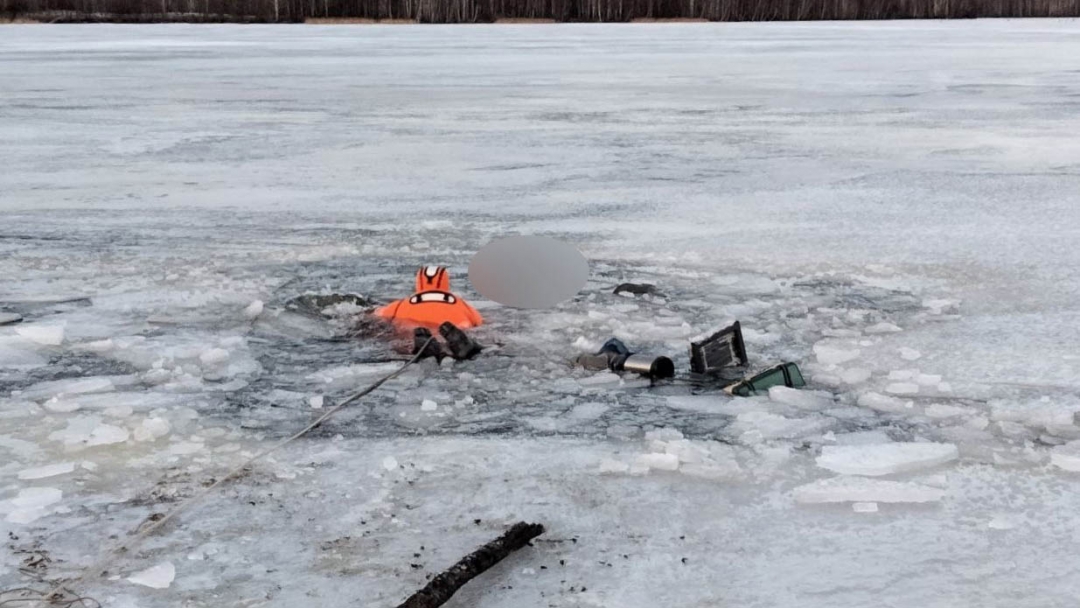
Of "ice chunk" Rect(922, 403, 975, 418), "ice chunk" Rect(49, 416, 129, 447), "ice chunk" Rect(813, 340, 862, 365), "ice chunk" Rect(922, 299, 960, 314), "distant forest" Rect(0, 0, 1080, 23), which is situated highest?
"distant forest" Rect(0, 0, 1080, 23)

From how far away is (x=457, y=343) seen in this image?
2686mm

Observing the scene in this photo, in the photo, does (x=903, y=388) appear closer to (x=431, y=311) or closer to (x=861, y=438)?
(x=861, y=438)

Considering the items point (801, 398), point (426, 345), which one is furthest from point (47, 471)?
point (801, 398)

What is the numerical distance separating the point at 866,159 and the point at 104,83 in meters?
7.18

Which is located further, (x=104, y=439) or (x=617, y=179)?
(x=617, y=179)

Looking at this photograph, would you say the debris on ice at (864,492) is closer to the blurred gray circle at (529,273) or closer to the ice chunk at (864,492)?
the ice chunk at (864,492)

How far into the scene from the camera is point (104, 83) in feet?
33.6

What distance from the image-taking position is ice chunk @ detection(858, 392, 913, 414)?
2330 mm

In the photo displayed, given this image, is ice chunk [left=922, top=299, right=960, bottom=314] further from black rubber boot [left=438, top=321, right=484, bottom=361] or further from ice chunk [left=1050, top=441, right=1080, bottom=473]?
black rubber boot [left=438, top=321, right=484, bottom=361]

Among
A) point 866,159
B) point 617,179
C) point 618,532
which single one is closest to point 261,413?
point 618,532

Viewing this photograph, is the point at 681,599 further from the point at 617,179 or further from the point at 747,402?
the point at 617,179

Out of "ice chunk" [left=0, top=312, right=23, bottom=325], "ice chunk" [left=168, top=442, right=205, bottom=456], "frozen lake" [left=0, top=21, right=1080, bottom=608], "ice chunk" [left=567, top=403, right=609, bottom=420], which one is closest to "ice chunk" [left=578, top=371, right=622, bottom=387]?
"frozen lake" [left=0, top=21, right=1080, bottom=608]

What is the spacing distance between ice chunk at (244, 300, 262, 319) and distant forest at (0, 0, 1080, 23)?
75.7 ft

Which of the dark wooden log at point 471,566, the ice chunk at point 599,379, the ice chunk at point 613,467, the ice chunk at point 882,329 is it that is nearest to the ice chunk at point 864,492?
the ice chunk at point 613,467
